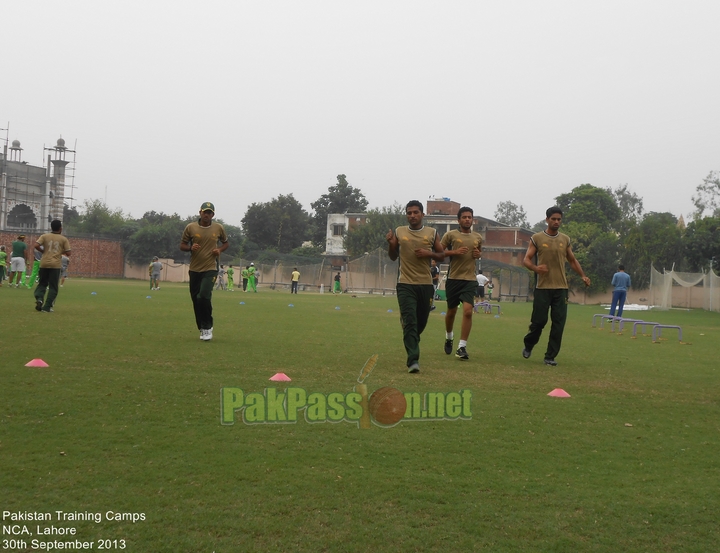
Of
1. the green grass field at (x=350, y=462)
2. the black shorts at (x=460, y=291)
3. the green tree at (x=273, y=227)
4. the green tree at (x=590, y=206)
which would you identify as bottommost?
the green grass field at (x=350, y=462)

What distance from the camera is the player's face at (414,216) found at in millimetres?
9148

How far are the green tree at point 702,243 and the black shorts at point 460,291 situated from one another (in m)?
41.3

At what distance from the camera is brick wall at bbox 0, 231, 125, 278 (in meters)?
66.6

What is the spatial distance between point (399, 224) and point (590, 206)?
97.0 ft

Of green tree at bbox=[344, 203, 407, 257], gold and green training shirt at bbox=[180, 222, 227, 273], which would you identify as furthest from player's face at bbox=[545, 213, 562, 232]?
green tree at bbox=[344, 203, 407, 257]

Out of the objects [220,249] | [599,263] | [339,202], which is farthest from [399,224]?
[220,249]

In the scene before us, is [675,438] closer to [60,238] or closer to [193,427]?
[193,427]

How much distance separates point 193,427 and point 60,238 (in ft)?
36.3

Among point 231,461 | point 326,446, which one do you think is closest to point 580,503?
point 326,446

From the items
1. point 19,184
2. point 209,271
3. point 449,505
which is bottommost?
point 449,505

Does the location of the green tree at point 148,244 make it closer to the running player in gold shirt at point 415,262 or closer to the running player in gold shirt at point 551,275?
the running player in gold shirt at point 551,275

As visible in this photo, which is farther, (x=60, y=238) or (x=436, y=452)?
(x=60, y=238)

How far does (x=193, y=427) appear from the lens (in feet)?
18.0

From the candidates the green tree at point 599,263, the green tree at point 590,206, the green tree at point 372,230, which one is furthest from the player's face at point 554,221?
the green tree at point 590,206
